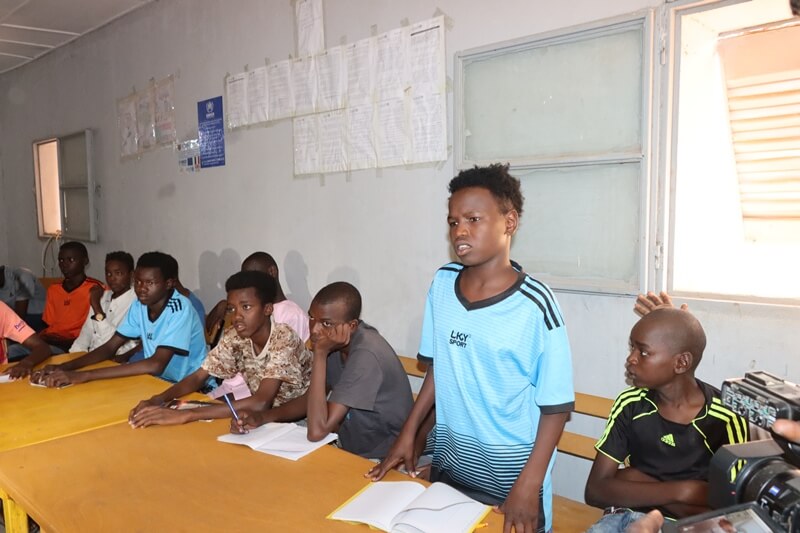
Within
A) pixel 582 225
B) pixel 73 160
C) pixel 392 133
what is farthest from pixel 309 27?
pixel 73 160

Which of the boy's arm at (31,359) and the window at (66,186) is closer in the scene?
the boy's arm at (31,359)

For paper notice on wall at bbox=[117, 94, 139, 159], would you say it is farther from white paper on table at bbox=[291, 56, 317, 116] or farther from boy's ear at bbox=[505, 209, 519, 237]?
boy's ear at bbox=[505, 209, 519, 237]

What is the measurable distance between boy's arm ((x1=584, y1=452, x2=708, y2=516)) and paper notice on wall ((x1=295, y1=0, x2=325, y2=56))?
8.32 ft

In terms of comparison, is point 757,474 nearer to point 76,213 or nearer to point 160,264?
point 160,264

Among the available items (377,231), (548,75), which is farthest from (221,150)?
(548,75)

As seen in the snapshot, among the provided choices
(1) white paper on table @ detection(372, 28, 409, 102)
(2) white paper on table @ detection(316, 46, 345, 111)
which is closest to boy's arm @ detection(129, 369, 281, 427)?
(1) white paper on table @ detection(372, 28, 409, 102)

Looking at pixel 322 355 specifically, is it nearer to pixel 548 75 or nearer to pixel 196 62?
pixel 548 75

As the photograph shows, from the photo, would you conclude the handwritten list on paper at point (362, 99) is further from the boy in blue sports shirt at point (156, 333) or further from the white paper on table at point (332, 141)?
the boy in blue sports shirt at point (156, 333)

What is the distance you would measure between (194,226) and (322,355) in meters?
2.68

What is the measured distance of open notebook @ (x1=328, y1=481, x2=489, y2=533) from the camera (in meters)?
1.22

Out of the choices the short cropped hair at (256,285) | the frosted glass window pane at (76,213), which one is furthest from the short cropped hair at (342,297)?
the frosted glass window pane at (76,213)

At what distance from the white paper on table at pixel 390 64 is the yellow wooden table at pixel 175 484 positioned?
1.80m

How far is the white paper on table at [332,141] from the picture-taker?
3.13m

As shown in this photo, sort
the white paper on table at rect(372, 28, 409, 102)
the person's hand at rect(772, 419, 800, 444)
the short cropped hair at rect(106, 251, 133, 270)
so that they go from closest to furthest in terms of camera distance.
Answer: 1. the person's hand at rect(772, 419, 800, 444)
2. the white paper on table at rect(372, 28, 409, 102)
3. the short cropped hair at rect(106, 251, 133, 270)
